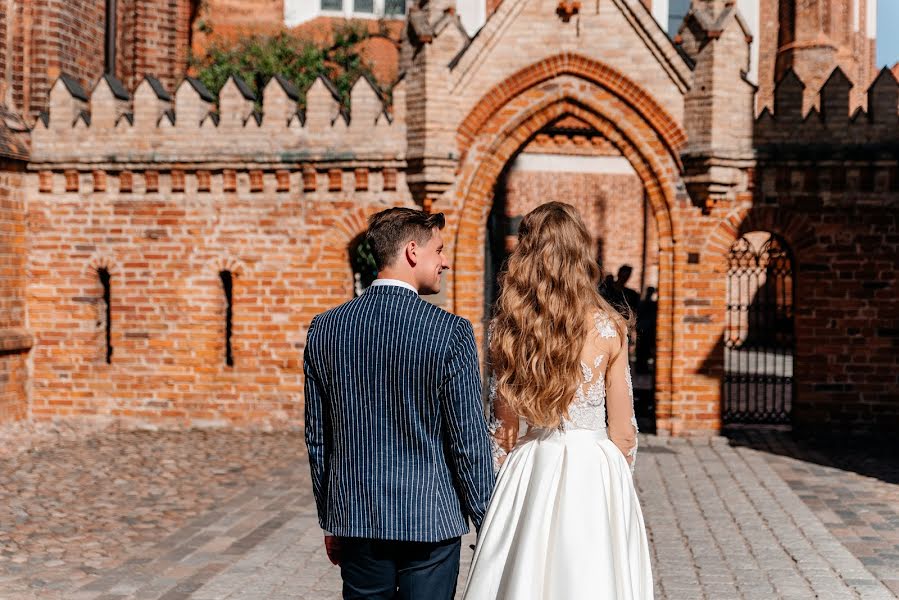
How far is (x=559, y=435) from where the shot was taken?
3.69 meters

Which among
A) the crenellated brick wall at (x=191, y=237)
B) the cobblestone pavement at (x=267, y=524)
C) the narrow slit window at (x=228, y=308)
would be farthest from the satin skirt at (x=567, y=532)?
the narrow slit window at (x=228, y=308)

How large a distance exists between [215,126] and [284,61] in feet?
32.5

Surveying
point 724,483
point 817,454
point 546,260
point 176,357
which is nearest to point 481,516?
point 546,260

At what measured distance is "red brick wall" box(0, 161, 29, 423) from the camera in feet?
40.5

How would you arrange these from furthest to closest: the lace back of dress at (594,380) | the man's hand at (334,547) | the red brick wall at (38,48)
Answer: the red brick wall at (38,48), the lace back of dress at (594,380), the man's hand at (334,547)

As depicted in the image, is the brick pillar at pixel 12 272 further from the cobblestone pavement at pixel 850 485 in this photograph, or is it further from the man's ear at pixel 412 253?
the man's ear at pixel 412 253

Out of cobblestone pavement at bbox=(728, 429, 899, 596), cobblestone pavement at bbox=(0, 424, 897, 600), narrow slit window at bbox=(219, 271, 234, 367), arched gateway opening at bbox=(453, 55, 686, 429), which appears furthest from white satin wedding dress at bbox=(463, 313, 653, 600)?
narrow slit window at bbox=(219, 271, 234, 367)

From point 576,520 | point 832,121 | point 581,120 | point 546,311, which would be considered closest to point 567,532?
point 576,520

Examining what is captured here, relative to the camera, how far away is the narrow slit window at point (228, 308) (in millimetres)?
12789

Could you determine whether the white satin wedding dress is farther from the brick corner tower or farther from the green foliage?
the green foliage

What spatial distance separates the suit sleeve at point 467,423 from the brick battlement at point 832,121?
932cm

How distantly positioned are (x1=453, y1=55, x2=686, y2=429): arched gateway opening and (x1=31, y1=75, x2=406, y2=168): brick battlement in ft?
3.18

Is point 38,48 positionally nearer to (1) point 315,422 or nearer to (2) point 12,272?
(2) point 12,272

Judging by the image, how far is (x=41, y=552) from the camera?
7.04 m
